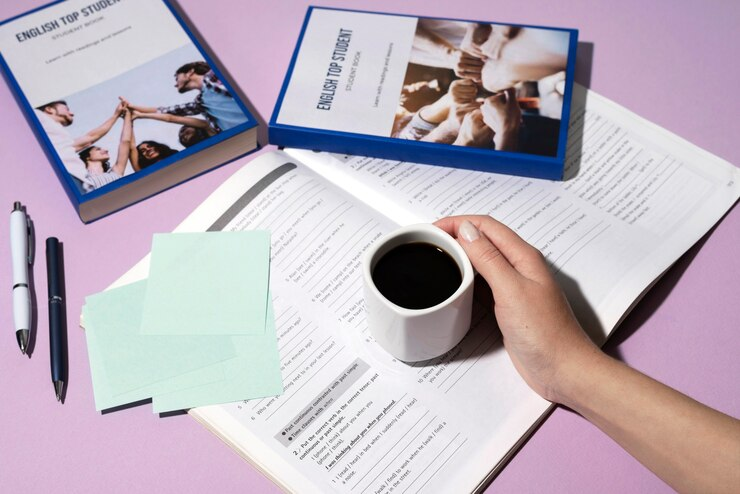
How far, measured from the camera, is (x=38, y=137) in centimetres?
100

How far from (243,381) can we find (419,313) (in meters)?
0.24

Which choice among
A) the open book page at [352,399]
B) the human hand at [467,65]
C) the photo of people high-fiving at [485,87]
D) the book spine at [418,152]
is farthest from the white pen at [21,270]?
the human hand at [467,65]

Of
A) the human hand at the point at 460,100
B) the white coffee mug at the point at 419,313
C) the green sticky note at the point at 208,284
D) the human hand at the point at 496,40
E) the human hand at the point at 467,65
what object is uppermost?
the human hand at the point at 496,40

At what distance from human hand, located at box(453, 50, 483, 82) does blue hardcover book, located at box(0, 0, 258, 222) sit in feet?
1.00

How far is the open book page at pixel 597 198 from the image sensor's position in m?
0.88

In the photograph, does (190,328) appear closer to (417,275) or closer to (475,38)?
(417,275)

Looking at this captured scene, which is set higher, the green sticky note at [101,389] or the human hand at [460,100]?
the human hand at [460,100]

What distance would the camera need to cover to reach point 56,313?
34.9 inches

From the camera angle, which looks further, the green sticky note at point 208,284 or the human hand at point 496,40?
the human hand at point 496,40

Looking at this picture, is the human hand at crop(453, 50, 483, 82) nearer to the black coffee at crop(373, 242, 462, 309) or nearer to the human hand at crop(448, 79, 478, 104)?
the human hand at crop(448, 79, 478, 104)

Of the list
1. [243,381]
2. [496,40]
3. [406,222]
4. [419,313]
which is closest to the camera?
[419,313]

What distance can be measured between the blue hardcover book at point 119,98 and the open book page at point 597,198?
15cm

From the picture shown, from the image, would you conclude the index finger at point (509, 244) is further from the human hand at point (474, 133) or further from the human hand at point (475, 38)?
the human hand at point (475, 38)

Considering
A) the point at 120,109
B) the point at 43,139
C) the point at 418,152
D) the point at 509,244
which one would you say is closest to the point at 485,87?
the point at 418,152
